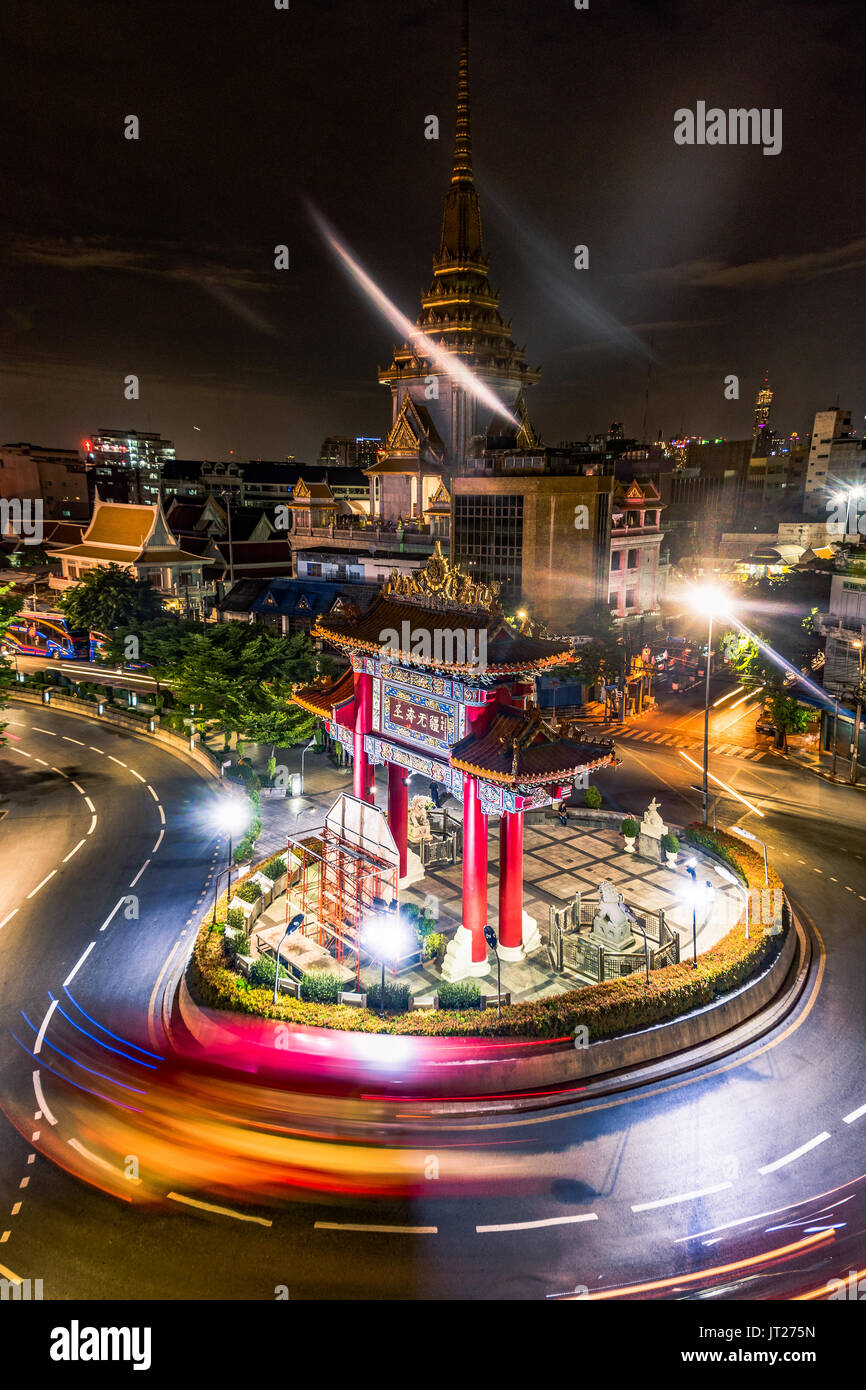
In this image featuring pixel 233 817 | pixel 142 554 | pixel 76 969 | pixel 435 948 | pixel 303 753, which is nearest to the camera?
pixel 435 948

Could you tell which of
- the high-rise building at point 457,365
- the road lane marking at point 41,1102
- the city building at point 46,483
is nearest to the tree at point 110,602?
the high-rise building at point 457,365

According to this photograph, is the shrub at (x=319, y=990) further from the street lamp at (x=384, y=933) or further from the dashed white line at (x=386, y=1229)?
the dashed white line at (x=386, y=1229)

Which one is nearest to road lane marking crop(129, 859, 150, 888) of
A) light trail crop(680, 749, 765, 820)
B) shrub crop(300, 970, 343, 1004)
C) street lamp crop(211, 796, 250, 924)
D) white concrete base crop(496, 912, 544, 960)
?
street lamp crop(211, 796, 250, 924)

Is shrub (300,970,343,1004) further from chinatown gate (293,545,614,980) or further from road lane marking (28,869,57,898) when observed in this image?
road lane marking (28,869,57,898)

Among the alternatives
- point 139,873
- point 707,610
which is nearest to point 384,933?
point 139,873

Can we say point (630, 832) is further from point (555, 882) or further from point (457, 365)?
point (457, 365)

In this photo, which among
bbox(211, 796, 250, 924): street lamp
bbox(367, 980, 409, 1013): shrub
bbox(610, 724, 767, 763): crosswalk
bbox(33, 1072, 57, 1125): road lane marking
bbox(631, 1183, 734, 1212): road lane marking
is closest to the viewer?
bbox(631, 1183, 734, 1212): road lane marking
